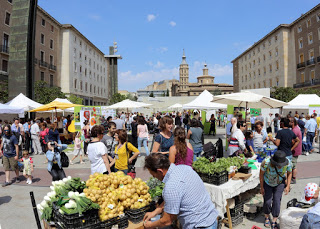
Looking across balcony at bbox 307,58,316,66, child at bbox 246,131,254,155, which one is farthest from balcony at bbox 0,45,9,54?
balcony at bbox 307,58,316,66

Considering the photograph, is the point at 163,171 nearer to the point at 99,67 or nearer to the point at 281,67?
the point at 281,67

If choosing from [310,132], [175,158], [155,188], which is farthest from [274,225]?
[310,132]

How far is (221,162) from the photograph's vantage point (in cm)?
451

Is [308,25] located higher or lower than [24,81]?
higher

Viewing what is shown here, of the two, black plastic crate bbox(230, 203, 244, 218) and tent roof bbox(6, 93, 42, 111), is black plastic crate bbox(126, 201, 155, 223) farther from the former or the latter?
tent roof bbox(6, 93, 42, 111)

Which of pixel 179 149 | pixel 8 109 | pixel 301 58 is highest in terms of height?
pixel 301 58

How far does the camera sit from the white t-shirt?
4.71m

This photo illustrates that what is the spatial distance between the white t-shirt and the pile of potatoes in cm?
92

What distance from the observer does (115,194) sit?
11.1ft

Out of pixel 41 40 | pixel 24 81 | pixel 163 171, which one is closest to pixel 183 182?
pixel 163 171

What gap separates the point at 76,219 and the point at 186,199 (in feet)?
4.49

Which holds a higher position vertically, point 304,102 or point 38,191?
point 304,102

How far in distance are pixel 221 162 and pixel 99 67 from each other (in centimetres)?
6021

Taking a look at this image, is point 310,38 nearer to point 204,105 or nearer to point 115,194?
point 204,105
